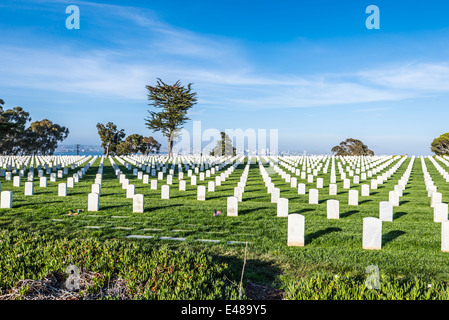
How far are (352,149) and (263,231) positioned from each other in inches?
3114

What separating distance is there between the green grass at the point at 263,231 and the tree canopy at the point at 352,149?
223ft

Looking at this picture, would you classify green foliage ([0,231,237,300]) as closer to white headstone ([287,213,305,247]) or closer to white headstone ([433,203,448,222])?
white headstone ([287,213,305,247])

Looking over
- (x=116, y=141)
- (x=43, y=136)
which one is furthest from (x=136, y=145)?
(x=43, y=136)

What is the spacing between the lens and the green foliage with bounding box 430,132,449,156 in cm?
6091

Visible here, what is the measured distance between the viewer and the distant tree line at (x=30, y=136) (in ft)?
196

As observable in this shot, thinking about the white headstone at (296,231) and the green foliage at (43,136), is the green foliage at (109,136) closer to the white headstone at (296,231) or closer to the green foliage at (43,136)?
the green foliage at (43,136)

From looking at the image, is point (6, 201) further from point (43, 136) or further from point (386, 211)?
point (43, 136)

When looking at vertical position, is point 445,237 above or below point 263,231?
above

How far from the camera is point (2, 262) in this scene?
5.88 metres

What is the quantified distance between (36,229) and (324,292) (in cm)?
806

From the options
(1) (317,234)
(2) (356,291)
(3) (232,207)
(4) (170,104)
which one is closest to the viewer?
(2) (356,291)

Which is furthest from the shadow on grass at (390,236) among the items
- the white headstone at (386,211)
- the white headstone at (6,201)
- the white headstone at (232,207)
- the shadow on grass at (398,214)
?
the white headstone at (6,201)

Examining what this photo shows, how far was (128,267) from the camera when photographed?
5598mm
